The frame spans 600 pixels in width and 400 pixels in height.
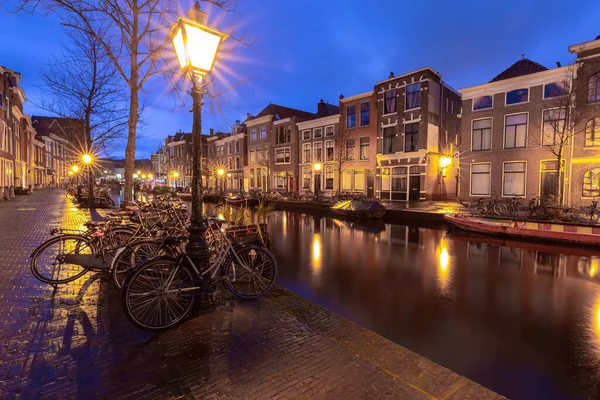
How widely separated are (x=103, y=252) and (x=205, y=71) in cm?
340

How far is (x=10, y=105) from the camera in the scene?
28891 millimetres

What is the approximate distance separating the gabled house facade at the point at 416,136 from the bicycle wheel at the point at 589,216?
1087 centimetres

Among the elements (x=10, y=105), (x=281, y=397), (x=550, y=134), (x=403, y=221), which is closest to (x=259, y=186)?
(x=10, y=105)

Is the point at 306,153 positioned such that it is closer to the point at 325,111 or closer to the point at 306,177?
the point at 306,177

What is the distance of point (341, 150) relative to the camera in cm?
2952

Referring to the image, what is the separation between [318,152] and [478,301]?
31054 mm

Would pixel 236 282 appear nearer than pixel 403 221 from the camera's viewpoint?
Yes

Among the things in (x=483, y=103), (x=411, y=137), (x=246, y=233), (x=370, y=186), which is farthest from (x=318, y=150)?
(x=246, y=233)

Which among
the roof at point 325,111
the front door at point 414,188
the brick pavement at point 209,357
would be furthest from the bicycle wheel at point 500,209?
the roof at point 325,111

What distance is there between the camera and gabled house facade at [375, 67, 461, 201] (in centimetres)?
2706

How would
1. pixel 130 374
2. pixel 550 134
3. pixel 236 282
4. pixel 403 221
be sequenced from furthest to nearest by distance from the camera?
1. pixel 550 134
2. pixel 403 221
3. pixel 236 282
4. pixel 130 374

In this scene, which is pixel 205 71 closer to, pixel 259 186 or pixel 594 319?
pixel 594 319

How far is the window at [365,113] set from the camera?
31514 mm

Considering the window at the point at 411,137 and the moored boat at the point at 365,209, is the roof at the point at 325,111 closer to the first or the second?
the window at the point at 411,137
